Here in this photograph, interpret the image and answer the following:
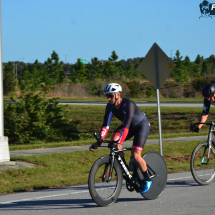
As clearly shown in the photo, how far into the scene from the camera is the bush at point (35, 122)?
18016mm

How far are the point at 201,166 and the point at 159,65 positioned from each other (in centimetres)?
333

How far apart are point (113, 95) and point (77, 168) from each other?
4.97m

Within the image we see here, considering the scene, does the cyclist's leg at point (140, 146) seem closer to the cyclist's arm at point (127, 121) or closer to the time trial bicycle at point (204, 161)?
the cyclist's arm at point (127, 121)

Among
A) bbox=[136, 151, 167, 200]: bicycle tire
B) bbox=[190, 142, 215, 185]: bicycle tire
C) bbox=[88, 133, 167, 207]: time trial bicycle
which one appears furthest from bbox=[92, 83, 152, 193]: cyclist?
bbox=[190, 142, 215, 185]: bicycle tire

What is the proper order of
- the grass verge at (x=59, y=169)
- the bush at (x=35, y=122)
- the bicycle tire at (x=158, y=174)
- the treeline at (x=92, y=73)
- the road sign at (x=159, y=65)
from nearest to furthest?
the bicycle tire at (x=158, y=174), the grass verge at (x=59, y=169), the road sign at (x=159, y=65), the bush at (x=35, y=122), the treeline at (x=92, y=73)

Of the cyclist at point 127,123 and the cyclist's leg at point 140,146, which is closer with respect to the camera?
the cyclist at point 127,123

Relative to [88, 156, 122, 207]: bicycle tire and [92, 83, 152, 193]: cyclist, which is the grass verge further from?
[92, 83, 152, 193]: cyclist

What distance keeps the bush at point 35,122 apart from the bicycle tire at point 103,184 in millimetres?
12268

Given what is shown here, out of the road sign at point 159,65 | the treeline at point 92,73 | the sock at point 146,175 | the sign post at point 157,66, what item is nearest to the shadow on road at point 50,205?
the sock at point 146,175

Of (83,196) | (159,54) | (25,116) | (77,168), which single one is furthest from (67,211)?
(25,116)

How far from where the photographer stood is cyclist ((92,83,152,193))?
5.91m

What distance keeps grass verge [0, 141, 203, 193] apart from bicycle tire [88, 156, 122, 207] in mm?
2412

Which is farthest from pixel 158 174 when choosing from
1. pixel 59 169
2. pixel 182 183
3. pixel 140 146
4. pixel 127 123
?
pixel 59 169

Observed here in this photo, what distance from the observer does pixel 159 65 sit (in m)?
10.1
